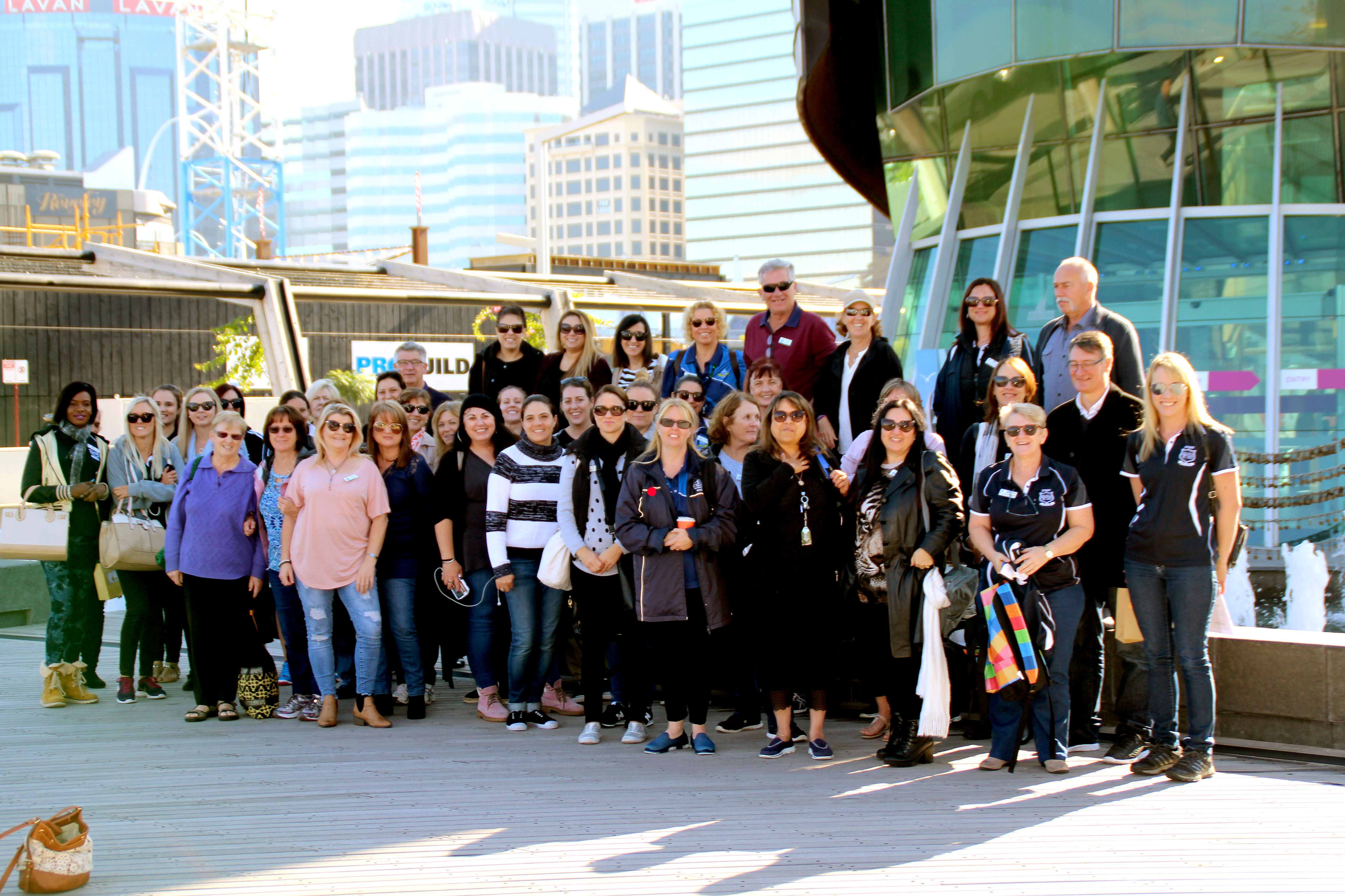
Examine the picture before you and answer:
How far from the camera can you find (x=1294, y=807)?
203 inches

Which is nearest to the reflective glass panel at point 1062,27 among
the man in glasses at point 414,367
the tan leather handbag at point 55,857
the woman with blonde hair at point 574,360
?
the woman with blonde hair at point 574,360

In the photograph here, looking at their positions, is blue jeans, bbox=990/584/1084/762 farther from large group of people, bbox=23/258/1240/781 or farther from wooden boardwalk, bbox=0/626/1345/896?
wooden boardwalk, bbox=0/626/1345/896

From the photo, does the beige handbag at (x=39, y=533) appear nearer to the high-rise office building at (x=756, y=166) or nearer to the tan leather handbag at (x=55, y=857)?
the tan leather handbag at (x=55, y=857)

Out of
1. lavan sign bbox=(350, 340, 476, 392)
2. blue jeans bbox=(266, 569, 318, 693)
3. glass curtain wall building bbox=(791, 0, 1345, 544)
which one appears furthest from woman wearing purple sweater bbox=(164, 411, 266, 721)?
lavan sign bbox=(350, 340, 476, 392)

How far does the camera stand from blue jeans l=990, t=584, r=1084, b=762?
573cm

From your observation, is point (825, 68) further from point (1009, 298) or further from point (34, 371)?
point (34, 371)

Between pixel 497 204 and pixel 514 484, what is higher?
pixel 497 204

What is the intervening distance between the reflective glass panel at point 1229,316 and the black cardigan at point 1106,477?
8.00m

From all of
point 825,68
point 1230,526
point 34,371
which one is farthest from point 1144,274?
point 34,371

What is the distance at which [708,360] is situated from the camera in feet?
25.2

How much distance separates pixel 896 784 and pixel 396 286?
28716 millimetres

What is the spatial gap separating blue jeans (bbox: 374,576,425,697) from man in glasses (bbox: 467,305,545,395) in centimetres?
156

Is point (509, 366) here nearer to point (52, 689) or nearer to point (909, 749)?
point (52, 689)

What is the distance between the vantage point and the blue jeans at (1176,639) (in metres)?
5.52
